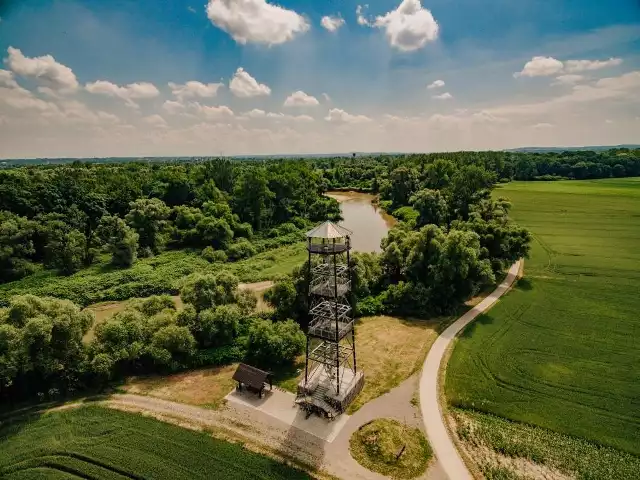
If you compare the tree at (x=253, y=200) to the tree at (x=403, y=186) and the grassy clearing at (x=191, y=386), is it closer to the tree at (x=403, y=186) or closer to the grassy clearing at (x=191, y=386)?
the tree at (x=403, y=186)

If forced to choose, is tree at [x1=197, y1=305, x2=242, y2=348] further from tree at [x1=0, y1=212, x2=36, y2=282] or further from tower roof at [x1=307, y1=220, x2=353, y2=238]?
tree at [x1=0, y1=212, x2=36, y2=282]

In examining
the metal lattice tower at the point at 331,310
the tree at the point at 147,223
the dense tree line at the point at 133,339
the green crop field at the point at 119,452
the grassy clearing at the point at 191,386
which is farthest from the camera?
the tree at the point at 147,223

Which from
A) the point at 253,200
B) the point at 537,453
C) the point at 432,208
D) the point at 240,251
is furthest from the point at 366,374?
the point at 253,200

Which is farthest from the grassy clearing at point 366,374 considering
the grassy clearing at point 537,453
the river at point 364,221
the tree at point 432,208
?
the tree at point 432,208

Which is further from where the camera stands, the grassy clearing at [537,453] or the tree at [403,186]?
the tree at [403,186]

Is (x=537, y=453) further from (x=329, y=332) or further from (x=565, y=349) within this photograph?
(x=329, y=332)

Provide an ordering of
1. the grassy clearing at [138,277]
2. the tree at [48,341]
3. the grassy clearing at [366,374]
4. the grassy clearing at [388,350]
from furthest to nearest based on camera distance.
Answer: the grassy clearing at [138,277]
the grassy clearing at [388,350]
the grassy clearing at [366,374]
the tree at [48,341]

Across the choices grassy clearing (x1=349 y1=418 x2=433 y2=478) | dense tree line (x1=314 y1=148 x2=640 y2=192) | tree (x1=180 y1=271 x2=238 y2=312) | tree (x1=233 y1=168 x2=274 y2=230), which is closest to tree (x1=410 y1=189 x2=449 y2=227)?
tree (x1=233 y1=168 x2=274 y2=230)

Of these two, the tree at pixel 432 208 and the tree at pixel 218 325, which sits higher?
the tree at pixel 432 208
